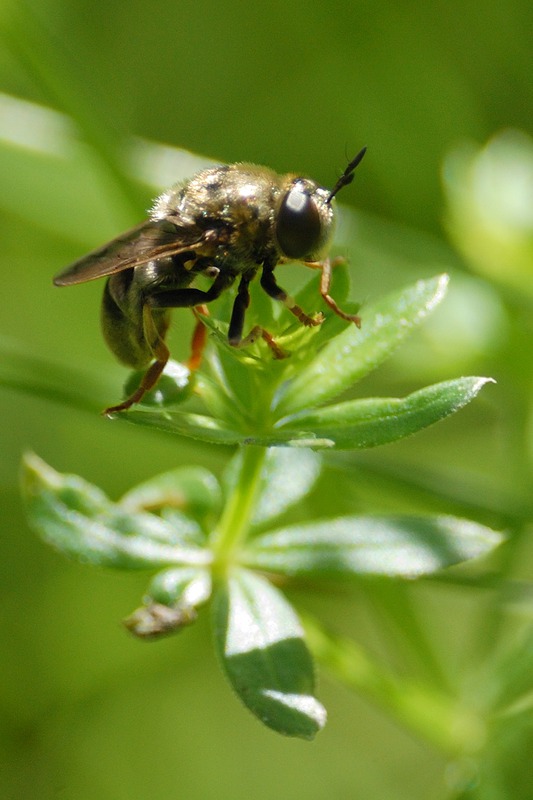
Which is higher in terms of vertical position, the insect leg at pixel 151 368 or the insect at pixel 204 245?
the insect at pixel 204 245

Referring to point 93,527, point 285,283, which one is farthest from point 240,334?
point 285,283

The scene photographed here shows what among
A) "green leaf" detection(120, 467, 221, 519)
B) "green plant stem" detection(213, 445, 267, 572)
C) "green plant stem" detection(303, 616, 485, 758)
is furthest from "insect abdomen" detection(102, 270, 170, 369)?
"green plant stem" detection(303, 616, 485, 758)

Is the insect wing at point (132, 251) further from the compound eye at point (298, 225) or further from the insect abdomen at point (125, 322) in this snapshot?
the compound eye at point (298, 225)

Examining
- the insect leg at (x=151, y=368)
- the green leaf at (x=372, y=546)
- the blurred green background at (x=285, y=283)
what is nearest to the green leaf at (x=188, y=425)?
the insect leg at (x=151, y=368)

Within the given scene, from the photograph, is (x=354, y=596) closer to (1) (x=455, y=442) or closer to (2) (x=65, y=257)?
(1) (x=455, y=442)

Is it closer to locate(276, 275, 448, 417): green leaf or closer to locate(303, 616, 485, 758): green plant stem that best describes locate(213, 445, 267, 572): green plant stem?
locate(276, 275, 448, 417): green leaf

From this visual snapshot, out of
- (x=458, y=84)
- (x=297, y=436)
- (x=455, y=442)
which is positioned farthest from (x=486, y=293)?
(x=297, y=436)

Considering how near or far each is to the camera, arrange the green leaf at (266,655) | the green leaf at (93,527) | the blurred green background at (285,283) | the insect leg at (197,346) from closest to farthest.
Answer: the green leaf at (266,655) < the green leaf at (93,527) < the insect leg at (197,346) < the blurred green background at (285,283)
